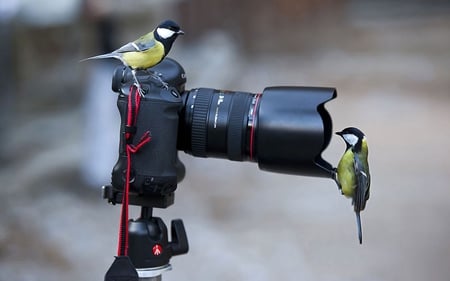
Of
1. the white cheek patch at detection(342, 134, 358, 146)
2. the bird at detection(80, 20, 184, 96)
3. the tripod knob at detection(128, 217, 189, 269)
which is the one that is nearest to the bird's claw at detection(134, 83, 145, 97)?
the bird at detection(80, 20, 184, 96)

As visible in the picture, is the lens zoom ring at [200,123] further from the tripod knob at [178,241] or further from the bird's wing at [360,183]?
the bird's wing at [360,183]

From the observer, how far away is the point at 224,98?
4.80ft

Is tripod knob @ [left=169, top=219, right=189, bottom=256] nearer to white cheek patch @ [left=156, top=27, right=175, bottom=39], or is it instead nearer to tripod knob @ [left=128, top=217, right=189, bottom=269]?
tripod knob @ [left=128, top=217, right=189, bottom=269]

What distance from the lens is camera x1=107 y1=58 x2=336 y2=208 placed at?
135cm

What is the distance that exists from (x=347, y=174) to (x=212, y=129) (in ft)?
0.95

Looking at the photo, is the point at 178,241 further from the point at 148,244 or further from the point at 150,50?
the point at 150,50

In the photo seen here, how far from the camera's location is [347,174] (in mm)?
1296

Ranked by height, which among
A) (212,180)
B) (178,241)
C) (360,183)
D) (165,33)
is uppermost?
(165,33)

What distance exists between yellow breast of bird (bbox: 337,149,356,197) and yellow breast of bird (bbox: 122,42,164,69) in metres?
0.37

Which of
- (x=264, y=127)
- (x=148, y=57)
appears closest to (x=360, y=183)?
(x=264, y=127)

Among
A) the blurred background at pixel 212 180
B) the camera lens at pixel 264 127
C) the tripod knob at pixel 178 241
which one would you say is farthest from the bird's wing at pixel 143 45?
the blurred background at pixel 212 180

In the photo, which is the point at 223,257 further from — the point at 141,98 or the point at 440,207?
the point at 141,98

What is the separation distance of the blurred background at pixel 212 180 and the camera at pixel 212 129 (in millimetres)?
1631

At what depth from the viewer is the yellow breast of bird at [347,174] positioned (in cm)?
129
